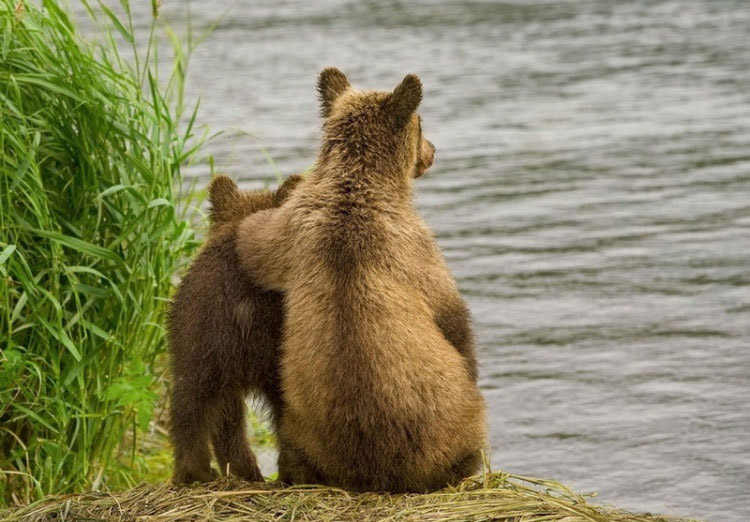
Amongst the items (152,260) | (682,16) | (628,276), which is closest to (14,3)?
(152,260)

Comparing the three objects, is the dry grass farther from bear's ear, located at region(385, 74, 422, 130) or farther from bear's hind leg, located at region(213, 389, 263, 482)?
bear's ear, located at region(385, 74, 422, 130)

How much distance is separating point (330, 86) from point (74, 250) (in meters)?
1.50

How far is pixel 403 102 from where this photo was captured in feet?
15.9

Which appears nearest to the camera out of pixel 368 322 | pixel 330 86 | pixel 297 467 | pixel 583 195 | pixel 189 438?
pixel 368 322

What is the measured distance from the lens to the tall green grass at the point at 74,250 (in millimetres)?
5578

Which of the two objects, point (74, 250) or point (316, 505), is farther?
point (74, 250)

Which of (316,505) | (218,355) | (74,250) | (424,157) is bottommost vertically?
(316,505)

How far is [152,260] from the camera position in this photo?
6.11 metres

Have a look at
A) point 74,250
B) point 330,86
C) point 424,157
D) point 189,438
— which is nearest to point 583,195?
point 74,250

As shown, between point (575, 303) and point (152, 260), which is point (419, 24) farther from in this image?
point (152, 260)

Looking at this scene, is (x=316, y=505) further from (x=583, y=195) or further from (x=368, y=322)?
(x=583, y=195)

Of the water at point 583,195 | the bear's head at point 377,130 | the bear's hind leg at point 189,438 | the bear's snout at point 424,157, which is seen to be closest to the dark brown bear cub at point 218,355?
the bear's hind leg at point 189,438

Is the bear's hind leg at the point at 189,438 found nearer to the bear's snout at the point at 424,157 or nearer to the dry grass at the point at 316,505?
the dry grass at the point at 316,505

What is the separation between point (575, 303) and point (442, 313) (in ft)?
16.4
